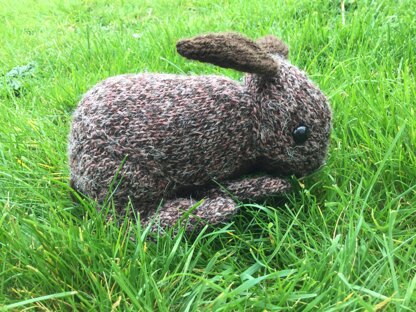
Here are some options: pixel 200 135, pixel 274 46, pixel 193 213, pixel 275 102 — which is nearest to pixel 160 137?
pixel 200 135

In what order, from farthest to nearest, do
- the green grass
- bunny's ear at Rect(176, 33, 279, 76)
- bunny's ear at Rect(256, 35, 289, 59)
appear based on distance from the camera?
bunny's ear at Rect(256, 35, 289, 59) < bunny's ear at Rect(176, 33, 279, 76) < the green grass

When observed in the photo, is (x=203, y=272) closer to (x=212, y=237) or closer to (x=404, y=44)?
(x=212, y=237)

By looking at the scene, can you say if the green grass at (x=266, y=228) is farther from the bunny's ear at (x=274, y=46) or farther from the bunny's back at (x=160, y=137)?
the bunny's ear at (x=274, y=46)

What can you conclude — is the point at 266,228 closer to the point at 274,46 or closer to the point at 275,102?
the point at 275,102

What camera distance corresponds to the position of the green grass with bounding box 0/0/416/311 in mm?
1056

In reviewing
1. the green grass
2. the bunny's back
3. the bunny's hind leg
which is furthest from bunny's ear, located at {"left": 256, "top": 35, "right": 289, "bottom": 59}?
the bunny's hind leg

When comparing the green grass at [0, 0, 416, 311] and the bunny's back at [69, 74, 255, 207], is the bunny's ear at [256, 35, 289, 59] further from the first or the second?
the green grass at [0, 0, 416, 311]

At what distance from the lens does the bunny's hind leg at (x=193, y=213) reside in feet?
3.92

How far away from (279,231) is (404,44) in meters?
1.27

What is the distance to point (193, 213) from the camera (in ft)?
3.95

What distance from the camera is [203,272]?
1.14m

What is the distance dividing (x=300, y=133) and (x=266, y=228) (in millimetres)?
276

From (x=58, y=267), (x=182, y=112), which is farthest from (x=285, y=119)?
(x=58, y=267)

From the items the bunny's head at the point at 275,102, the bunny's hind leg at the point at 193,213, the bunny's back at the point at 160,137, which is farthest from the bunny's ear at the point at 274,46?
the bunny's hind leg at the point at 193,213
